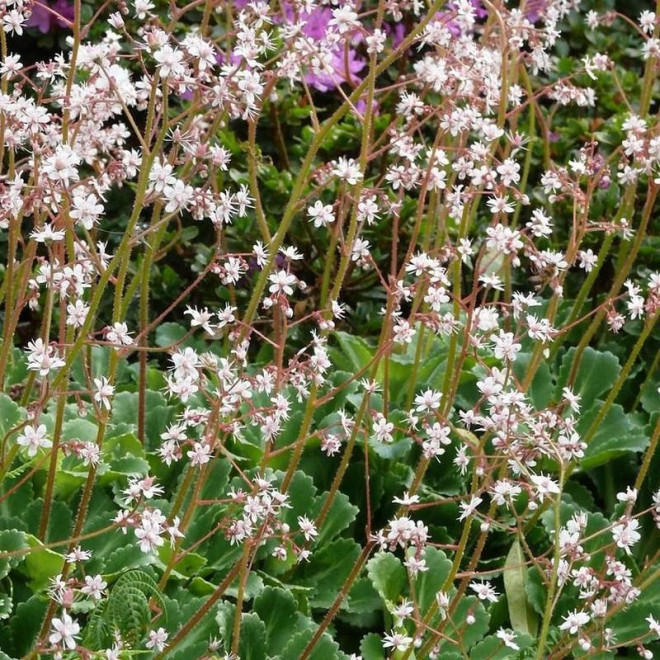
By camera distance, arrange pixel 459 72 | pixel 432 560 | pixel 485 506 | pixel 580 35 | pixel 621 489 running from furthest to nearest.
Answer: pixel 580 35, pixel 621 489, pixel 485 506, pixel 432 560, pixel 459 72

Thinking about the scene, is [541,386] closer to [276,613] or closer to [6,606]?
[276,613]

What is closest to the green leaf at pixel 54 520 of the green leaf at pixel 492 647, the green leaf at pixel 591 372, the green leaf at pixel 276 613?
the green leaf at pixel 276 613

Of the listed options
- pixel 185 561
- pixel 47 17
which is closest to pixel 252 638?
pixel 185 561

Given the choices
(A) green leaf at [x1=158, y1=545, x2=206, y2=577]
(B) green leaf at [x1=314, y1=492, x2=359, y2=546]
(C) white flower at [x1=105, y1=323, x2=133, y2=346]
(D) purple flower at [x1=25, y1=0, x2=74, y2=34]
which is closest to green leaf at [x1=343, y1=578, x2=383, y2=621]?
(B) green leaf at [x1=314, y1=492, x2=359, y2=546]

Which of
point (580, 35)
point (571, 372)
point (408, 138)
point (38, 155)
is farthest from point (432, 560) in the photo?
point (580, 35)

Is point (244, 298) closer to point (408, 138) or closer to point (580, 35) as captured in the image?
point (408, 138)

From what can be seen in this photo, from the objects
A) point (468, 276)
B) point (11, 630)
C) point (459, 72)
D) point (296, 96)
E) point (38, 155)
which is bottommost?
point (11, 630)
